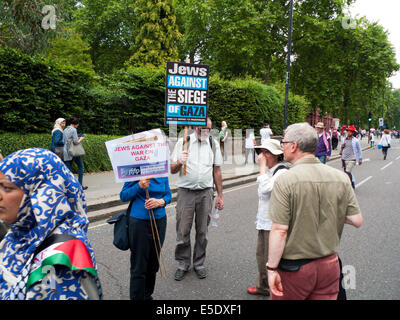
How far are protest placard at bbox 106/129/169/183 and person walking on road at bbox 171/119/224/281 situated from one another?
92 centimetres

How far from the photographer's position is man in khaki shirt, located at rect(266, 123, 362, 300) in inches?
85.4

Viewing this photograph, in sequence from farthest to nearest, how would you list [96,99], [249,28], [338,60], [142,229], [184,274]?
[338,60] < [249,28] < [96,99] < [184,274] < [142,229]

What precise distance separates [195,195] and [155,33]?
26486 mm

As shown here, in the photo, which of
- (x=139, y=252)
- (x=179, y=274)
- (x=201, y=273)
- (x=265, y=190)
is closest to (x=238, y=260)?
(x=201, y=273)

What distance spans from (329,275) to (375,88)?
35.8 m

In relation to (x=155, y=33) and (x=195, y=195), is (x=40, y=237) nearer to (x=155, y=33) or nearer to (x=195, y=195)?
(x=195, y=195)

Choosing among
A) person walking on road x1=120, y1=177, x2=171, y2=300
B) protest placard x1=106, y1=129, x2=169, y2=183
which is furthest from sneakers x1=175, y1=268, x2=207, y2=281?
protest placard x1=106, y1=129, x2=169, y2=183

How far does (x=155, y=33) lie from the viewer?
28.1 m

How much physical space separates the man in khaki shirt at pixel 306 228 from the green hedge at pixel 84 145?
9.26 m

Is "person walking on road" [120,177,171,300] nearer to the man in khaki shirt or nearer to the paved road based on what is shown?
the paved road

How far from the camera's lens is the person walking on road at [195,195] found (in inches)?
166

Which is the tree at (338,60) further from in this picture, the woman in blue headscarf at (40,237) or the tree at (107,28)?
the woman in blue headscarf at (40,237)

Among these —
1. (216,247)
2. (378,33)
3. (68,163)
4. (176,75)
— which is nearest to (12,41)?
(68,163)

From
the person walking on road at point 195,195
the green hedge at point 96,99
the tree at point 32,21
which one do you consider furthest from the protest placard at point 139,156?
the tree at point 32,21
